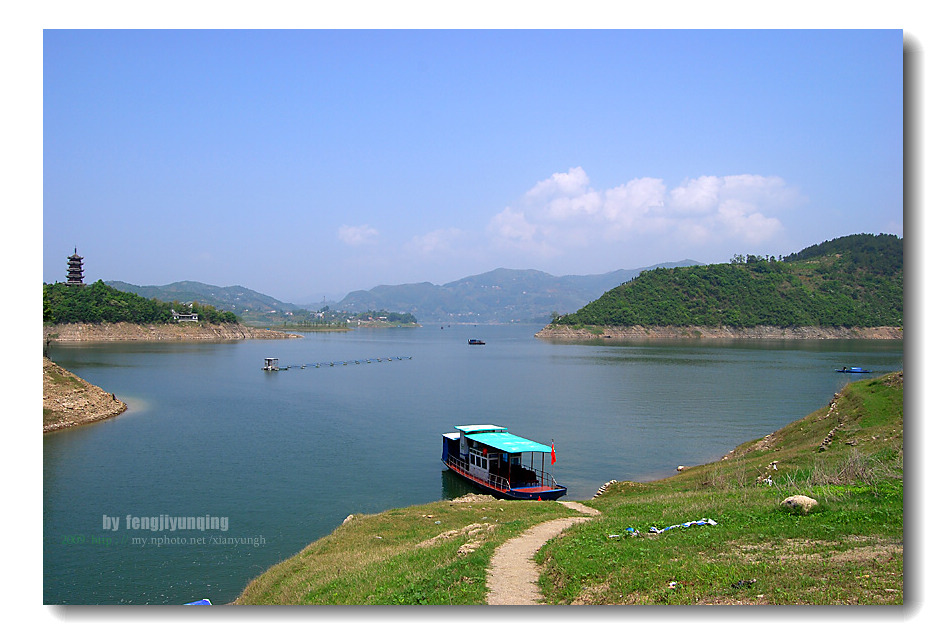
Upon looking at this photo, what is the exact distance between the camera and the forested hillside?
10994 cm

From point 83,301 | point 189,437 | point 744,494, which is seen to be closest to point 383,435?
point 189,437

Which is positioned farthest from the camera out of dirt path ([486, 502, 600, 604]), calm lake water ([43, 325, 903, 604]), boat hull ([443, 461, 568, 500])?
boat hull ([443, 461, 568, 500])

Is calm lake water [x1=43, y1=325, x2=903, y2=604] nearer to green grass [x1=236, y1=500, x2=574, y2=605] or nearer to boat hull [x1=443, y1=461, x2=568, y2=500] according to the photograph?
boat hull [x1=443, y1=461, x2=568, y2=500]

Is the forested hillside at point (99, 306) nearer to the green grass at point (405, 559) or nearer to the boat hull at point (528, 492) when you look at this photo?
the boat hull at point (528, 492)

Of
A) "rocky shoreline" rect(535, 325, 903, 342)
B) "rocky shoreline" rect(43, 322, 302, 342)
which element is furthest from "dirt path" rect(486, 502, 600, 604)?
"rocky shoreline" rect(535, 325, 903, 342)

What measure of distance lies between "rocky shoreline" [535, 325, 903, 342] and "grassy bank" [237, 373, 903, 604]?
135 metres

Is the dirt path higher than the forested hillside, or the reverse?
the forested hillside

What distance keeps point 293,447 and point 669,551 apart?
23.8 meters

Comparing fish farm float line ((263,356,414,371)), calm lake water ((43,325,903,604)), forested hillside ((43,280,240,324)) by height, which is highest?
forested hillside ((43,280,240,324))

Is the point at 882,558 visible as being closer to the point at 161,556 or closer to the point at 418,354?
the point at 161,556

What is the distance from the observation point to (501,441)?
2372cm

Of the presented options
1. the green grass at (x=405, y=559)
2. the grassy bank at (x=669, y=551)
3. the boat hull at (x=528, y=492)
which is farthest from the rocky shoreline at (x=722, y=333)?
the grassy bank at (x=669, y=551)
